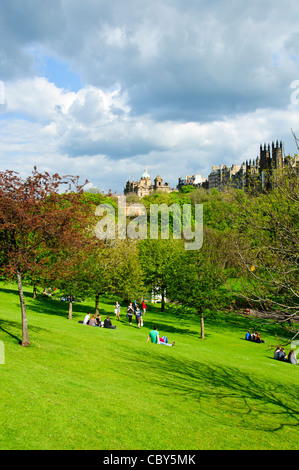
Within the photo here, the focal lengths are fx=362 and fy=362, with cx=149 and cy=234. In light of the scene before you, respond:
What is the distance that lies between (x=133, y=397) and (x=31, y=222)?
751 cm

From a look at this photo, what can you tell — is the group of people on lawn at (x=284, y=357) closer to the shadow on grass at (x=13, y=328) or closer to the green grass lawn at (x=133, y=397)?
the green grass lawn at (x=133, y=397)

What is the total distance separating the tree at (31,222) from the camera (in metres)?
14.0

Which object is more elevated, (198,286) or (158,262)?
(158,262)

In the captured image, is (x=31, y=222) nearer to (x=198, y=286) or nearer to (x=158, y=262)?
(x=198, y=286)

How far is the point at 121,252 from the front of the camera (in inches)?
1565

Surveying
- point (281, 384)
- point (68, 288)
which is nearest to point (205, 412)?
point (281, 384)

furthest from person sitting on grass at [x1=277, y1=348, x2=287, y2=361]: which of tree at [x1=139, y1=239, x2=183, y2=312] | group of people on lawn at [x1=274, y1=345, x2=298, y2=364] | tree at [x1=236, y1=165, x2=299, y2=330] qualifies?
tree at [x1=139, y1=239, x2=183, y2=312]

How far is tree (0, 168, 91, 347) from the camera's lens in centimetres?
1402

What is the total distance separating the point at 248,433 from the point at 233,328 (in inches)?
1124

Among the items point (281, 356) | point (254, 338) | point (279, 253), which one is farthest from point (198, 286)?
point (279, 253)

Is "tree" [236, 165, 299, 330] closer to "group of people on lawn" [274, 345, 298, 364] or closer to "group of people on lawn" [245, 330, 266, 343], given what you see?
"group of people on lawn" [274, 345, 298, 364]

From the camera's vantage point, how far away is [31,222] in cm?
1411

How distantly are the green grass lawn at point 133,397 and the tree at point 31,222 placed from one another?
9.45 feet
